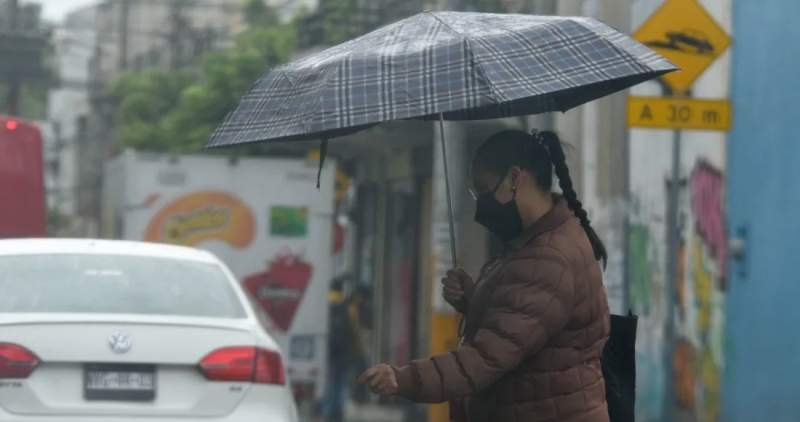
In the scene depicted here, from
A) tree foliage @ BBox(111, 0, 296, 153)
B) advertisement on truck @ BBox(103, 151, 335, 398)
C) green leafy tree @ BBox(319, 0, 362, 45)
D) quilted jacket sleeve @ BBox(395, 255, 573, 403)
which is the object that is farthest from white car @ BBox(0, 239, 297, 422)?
tree foliage @ BBox(111, 0, 296, 153)

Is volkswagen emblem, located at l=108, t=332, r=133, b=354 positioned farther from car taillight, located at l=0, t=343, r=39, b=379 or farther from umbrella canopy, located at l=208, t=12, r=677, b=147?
umbrella canopy, located at l=208, t=12, r=677, b=147

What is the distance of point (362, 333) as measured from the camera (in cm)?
2083

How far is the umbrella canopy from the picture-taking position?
167 inches

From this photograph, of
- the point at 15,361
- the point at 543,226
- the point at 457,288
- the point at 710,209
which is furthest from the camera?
the point at 710,209

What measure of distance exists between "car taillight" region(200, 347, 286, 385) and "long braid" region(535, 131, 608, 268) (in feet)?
12.0

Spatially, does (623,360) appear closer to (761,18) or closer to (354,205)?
(761,18)

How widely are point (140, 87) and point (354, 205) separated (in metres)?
20.1

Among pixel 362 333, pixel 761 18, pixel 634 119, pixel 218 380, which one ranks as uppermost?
pixel 761 18

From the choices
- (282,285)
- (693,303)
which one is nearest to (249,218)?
(282,285)

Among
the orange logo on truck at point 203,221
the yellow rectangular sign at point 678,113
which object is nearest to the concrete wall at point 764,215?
the yellow rectangular sign at point 678,113

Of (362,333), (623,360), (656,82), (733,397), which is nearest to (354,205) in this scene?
(362,333)

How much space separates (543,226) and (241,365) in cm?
395

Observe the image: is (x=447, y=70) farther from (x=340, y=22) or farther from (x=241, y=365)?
(x=340, y=22)

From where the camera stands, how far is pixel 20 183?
54.6 ft
